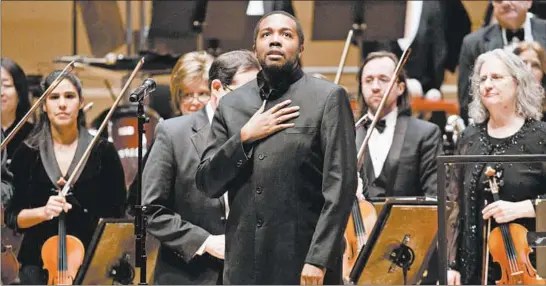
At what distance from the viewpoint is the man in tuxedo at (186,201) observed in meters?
4.46

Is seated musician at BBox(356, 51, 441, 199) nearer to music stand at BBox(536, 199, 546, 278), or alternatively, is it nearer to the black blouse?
music stand at BBox(536, 199, 546, 278)

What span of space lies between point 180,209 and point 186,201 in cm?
5

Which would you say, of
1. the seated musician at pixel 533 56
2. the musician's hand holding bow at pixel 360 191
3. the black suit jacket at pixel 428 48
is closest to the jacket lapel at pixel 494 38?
the seated musician at pixel 533 56

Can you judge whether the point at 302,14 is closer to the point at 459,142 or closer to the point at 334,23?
the point at 334,23

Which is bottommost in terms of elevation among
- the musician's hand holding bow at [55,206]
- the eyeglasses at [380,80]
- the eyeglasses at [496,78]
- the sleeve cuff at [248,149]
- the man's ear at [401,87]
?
the musician's hand holding bow at [55,206]

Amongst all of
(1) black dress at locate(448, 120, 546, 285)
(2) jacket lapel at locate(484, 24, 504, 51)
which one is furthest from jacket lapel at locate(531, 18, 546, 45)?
(1) black dress at locate(448, 120, 546, 285)

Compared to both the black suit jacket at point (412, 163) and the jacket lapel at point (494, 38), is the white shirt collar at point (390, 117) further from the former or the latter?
the jacket lapel at point (494, 38)

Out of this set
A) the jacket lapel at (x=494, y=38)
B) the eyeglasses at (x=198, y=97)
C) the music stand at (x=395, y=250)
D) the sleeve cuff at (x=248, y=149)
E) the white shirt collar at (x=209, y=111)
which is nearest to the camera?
the sleeve cuff at (x=248, y=149)

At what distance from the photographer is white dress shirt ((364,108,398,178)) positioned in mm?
5207

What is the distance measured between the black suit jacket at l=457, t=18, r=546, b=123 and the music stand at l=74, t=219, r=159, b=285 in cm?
188

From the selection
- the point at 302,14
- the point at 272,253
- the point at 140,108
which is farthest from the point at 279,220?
the point at 302,14

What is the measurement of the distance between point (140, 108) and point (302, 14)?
12.0ft

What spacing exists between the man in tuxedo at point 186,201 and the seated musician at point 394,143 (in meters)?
0.88

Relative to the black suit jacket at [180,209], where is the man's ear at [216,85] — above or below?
above
